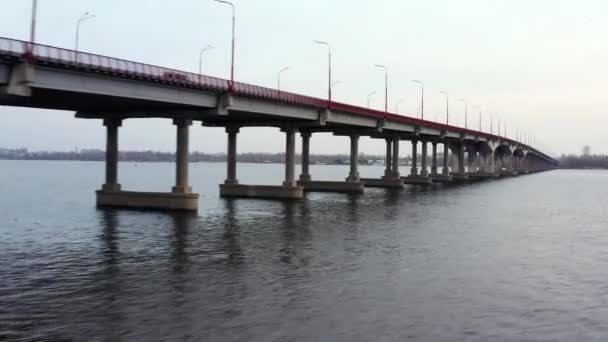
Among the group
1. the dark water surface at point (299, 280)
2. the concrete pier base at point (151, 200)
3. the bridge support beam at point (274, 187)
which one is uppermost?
the bridge support beam at point (274, 187)

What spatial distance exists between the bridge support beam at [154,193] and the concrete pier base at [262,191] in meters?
17.8

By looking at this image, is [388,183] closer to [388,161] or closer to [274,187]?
[388,161]

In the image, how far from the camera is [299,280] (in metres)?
25.5

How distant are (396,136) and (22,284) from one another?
99.5 metres

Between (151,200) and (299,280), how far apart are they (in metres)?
34.5

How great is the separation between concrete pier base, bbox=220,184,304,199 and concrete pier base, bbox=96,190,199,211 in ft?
60.1

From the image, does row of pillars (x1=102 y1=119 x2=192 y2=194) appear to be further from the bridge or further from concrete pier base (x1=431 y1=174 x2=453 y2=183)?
concrete pier base (x1=431 y1=174 x2=453 y2=183)

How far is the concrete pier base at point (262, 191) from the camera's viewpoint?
74.2 metres

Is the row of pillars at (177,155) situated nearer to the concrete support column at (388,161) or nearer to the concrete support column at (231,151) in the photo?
the concrete support column at (231,151)

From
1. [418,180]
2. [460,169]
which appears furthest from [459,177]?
[418,180]

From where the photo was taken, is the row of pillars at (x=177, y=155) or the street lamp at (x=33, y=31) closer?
the street lamp at (x=33, y=31)

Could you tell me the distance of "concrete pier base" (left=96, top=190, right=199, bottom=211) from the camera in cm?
5622

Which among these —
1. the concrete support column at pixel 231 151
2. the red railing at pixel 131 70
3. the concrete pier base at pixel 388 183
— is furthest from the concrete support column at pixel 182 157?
the concrete pier base at pixel 388 183

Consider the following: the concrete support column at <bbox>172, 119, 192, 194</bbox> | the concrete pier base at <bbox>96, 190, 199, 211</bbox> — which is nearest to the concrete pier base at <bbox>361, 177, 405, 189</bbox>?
the concrete support column at <bbox>172, 119, 192, 194</bbox>
